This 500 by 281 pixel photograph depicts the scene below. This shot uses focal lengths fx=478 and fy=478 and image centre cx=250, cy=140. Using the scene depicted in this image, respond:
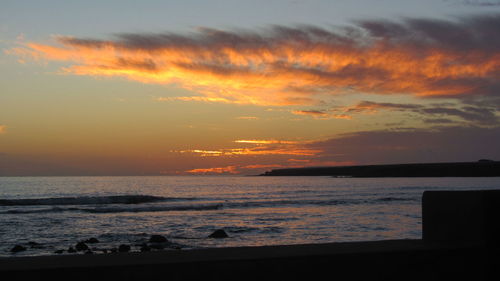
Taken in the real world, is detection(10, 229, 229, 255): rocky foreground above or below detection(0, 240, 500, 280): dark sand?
below

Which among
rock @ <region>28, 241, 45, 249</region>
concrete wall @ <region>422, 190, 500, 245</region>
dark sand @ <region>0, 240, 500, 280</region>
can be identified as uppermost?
concrete wall @ <region>422, 190, 500, 245</region>

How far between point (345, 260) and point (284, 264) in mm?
555

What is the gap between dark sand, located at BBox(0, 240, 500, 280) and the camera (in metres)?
3.43

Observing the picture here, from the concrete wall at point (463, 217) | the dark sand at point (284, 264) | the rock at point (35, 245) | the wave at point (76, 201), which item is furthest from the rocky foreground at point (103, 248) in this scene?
the wave at point (76, 201)

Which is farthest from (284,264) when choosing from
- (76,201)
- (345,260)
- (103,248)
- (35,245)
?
(76,201)

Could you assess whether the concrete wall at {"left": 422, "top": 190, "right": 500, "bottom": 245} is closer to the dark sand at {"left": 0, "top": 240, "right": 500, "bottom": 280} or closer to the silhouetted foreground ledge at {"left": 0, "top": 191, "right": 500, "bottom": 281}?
the silhouetted foreground ledge at {"left": 0, "top": 191, "right": 500, "bottom": 281}

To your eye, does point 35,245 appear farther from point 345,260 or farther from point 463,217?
point 463,217

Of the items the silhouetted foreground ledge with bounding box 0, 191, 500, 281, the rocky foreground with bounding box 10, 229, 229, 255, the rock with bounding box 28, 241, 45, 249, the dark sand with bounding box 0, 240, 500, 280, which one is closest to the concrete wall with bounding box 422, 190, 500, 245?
the silhouetted foreground ledge with bounding box 0, 191, 500, 281

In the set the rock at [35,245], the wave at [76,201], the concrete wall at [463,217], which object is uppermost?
the concrete wall at [463,217]

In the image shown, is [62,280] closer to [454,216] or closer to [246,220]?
[454,216]

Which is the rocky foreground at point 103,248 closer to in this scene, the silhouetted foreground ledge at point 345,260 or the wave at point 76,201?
the silhouetted foreground ledge at point 345,260

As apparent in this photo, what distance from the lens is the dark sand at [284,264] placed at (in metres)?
3.43

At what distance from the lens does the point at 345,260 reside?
4.00 m

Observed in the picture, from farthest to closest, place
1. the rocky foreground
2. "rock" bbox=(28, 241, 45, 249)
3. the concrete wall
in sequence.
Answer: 1. "rock" bbox=(28, 241, 45, 249)
2. the rocky foreground
3. the concrete wall
